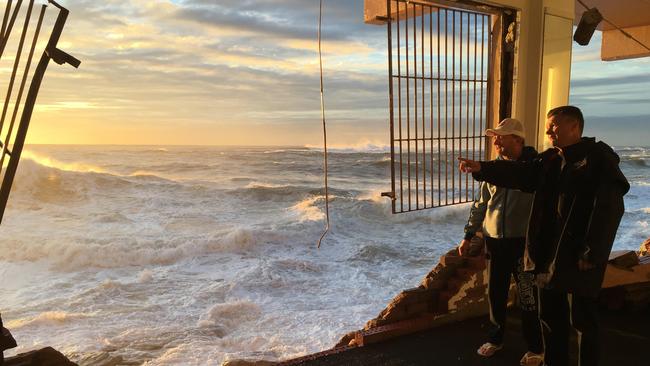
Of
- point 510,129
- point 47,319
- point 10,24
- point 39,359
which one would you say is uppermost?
point 10,24

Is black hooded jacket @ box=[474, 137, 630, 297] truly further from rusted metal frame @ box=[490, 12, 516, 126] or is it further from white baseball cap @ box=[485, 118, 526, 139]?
rusted metal frame @ box=[490, 12, 516, 126]

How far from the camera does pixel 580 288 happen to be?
90.4 inches

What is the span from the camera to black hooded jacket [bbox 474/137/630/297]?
2.18 meters

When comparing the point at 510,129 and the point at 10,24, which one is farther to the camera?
the point at 510,129

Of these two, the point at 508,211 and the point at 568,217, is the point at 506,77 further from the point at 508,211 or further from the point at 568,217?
the point at 568,217

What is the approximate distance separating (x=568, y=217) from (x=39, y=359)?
2730 mm

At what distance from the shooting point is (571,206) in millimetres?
2279

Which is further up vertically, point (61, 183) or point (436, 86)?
point (436, 86)

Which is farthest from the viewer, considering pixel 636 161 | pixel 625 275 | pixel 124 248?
pixel 636 161

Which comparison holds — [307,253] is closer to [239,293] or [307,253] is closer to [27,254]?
[239,293]

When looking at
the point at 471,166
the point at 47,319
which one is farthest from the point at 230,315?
the point at 471,166

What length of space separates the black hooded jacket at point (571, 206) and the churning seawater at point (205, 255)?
3.42 metres

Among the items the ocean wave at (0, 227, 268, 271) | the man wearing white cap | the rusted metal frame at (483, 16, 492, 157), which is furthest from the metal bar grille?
the ocean wave at (0, 227, 268, 271)

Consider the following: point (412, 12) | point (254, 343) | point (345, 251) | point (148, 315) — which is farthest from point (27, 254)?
point (412, 12)
